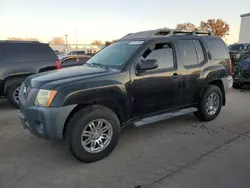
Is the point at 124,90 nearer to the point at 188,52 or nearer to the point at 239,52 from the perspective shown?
the point at 188,52

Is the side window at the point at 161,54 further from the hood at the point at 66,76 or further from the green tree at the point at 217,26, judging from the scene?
the green tree at the point at 217,26

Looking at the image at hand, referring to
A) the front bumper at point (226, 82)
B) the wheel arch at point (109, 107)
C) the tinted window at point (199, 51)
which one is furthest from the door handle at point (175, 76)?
the front bumper at point (226, 82)

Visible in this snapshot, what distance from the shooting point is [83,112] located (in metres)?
3.38

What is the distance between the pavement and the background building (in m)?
37.6

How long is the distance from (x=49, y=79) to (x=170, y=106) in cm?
227

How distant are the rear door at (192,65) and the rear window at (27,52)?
4.20 metres

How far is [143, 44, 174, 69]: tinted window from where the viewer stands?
419 centimetres

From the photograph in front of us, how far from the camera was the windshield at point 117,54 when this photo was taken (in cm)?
402

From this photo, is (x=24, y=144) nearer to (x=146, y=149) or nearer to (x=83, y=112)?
(x=83, y=112)

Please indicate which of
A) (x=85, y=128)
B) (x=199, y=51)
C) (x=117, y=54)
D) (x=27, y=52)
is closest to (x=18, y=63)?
(x=27, y=52)

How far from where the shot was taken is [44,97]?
3279mm

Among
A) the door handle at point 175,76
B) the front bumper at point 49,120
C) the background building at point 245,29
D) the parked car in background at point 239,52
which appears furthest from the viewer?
the background building at point 245,29

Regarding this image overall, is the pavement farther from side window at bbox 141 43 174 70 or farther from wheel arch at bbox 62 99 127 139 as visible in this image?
side window at bbox 141 43 174 70

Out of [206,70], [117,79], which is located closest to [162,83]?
[117,79]
